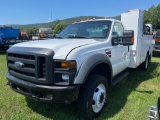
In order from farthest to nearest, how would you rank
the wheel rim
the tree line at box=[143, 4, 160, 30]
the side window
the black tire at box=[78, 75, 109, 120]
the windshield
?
the tree line at box=[143, 4, 160, 30], the side window, the windshield, the wheel rim, the black tire at box=[78, 75, 109, 120]

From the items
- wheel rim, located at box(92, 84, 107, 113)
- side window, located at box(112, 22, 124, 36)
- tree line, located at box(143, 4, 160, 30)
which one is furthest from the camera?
tree line, located at box(143, 4, 160, 30)

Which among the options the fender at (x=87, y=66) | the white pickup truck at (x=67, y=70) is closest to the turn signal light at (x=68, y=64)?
the white pickup truck at (x=67, y=70)

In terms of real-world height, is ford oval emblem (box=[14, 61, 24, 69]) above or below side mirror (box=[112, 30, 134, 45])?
below

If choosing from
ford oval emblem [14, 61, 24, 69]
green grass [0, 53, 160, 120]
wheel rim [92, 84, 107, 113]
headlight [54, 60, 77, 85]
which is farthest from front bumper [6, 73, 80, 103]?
green grass [0, 53, 160, 120]

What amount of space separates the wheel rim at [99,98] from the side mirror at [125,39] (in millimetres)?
1148

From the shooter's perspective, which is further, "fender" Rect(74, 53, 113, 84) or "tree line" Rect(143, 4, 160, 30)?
"tree line" Rect(143, 4, 160, 30)

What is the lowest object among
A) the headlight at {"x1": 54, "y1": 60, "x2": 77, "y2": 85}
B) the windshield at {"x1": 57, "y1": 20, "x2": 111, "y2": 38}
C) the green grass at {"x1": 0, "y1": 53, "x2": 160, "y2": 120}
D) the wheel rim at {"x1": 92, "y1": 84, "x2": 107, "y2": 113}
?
the green grass at {"x1": 0, "y1": 53, "x2": 160, "y2": 120}

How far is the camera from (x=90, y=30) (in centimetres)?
455

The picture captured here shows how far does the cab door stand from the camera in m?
4.49

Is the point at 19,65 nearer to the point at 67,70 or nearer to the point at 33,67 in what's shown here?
the point at 33,67

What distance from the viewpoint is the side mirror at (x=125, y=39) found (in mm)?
4070

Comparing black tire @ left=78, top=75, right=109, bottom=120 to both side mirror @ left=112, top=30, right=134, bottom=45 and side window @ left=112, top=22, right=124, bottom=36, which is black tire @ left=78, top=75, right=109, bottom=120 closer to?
side mirror @ left=112, top=30, right=134, bottom=45

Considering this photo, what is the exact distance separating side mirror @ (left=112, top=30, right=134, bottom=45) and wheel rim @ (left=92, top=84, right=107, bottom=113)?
115 centimetres

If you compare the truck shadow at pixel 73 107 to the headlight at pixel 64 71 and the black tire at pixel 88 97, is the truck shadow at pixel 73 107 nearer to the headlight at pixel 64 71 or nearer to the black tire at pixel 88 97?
the black tire at pixel 88 97
